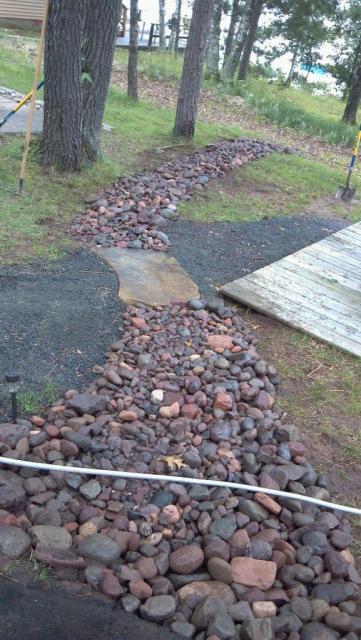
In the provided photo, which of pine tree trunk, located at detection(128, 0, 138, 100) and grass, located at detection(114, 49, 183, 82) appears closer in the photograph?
pine tree trunk, located at detection(128, 0, 138, 100)

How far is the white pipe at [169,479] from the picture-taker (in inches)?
102

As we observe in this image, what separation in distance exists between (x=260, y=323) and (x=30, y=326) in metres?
1.69

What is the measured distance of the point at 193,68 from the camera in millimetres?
8008

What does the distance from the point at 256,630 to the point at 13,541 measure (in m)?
0.95

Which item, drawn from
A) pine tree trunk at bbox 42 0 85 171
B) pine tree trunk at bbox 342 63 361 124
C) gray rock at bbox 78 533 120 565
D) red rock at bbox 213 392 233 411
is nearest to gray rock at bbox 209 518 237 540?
gray rock at bbox 78 533 120 565

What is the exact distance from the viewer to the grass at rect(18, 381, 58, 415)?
119 inches

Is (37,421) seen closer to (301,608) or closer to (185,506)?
(185,506)

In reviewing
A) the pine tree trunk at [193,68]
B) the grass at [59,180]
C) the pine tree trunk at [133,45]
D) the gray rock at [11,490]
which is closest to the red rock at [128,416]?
the gray rock at [11,490]

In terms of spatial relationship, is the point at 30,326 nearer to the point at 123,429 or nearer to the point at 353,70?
the point at 123,429

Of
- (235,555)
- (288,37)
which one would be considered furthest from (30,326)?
(288,37)

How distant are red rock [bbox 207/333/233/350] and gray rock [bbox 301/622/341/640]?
193cm

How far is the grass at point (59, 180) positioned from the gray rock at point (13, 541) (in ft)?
8.18

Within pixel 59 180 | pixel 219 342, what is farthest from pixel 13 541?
pixel 59 180

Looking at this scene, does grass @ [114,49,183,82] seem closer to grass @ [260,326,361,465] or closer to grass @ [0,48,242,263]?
grass @ [0,48,242,263]
